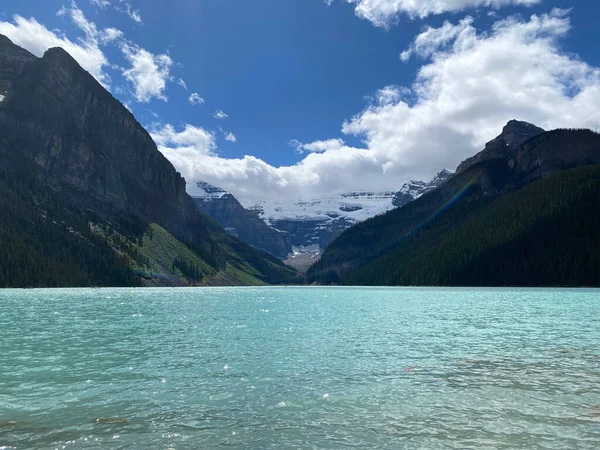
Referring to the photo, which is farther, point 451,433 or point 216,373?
point 216,373

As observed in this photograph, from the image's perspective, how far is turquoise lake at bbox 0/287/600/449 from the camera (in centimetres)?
1579

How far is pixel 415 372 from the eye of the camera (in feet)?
87.3

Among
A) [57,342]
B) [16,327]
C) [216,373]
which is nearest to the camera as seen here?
[216,373]

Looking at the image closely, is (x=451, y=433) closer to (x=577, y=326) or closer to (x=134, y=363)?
(x=134, y=363)

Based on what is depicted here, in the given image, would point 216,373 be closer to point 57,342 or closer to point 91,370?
point 91,370

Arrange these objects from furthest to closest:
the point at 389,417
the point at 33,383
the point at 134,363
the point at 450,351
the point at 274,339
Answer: the point at 274,339
the point at 450,351
the point at 134,363
the point at 33,383
the point at 389,417

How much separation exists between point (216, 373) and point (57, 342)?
785 inches

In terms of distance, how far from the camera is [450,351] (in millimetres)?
34281

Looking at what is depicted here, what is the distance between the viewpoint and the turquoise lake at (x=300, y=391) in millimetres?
15789

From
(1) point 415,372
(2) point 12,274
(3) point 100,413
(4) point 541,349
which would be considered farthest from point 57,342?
(2) point 12,274

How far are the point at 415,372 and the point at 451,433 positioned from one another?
1073cm

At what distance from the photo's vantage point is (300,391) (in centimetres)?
2220

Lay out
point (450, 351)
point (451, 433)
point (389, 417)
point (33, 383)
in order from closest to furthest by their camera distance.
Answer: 1. point (451, 433)
2. point (389, 417)
3. point (33, 383)
4. point (450, 351)

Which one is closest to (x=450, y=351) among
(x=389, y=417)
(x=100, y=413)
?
(x=389, y=417)
